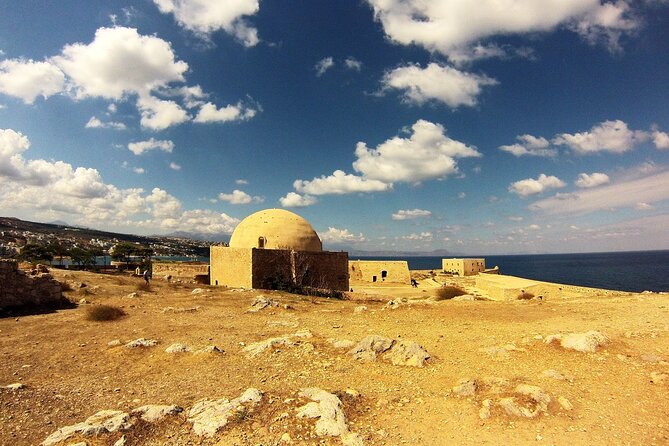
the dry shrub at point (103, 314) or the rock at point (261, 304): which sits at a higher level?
the dry shrub at point (103, 314)

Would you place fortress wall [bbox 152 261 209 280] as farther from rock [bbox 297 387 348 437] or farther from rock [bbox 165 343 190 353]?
rock [bbox 297 387 348 437]

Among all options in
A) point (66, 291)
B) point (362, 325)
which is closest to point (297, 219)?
point (66, 291)

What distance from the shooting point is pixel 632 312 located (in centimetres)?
1156

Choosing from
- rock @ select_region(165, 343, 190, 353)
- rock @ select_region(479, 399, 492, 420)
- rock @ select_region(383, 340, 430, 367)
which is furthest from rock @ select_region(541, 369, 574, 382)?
rock @ select_region(165, 343, 190, 353)

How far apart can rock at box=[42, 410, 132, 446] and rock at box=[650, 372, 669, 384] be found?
802 centimetres

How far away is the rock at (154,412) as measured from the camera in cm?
496

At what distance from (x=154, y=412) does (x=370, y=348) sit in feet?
14.0

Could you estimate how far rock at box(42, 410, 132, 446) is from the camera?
4.45 m

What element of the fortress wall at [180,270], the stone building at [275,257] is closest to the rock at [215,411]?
the stone building at [275,257]

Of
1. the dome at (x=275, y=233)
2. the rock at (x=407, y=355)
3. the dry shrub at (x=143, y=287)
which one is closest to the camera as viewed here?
the rock at (x=407, y=355)

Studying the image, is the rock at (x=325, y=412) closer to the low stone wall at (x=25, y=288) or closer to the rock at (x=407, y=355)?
the rock at (x=407, y=355)

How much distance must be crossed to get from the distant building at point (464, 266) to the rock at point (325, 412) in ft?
201

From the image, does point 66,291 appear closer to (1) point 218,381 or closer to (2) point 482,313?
(1) point 218,381

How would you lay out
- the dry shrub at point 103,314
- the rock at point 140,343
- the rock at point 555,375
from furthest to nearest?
the dry shrub at point 103,314 < the rock at point 140,343 < the rock at point 555,375
